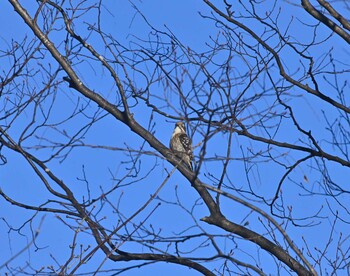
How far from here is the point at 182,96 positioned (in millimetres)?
5043

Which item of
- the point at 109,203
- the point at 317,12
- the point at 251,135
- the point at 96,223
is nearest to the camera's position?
the point at 109,203

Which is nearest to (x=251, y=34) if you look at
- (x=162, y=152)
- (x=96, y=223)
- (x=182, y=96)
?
(x=162, y=152)

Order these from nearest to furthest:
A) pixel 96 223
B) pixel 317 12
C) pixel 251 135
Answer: pixel 96 223 → pixel 317 12 → pixel 251 135

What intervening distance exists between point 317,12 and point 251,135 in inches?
42.6

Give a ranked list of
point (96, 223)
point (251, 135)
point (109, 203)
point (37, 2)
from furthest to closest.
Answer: point (37, 2) → point (251, 135) → point (96, 223) → point (109, 203)

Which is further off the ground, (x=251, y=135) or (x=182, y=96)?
(x=251, y=135)

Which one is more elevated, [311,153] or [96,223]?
[311,153]

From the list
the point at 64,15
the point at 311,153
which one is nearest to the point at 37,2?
the point at 64,15

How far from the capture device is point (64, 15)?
6.74 m

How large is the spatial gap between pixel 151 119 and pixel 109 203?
1.21 m

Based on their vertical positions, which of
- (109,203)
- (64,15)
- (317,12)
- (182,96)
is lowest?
(109,203)

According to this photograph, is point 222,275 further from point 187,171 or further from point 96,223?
point 96,223

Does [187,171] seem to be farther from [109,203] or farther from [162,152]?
[109,203]

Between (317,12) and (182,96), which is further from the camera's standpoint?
(317,12)
